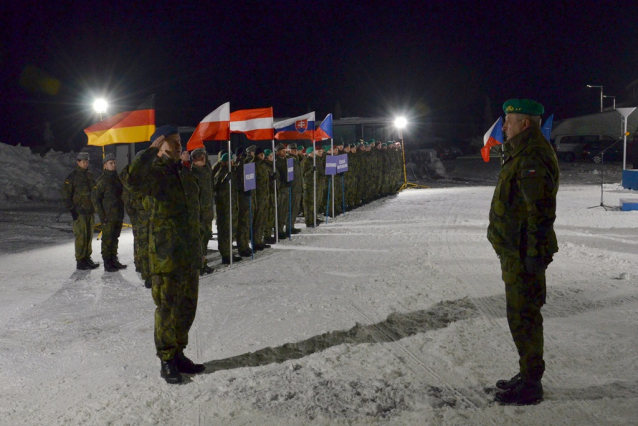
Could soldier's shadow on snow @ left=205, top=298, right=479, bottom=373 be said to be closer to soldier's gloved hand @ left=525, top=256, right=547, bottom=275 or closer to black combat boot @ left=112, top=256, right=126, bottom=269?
soldier's gloved hand @ left=525, top=256, right=547, bottom=275

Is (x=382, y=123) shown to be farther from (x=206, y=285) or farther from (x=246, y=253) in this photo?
(x=206, y=285)

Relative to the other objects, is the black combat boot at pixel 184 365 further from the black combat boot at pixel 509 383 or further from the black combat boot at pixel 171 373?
the black combat boot at pixel 509 383

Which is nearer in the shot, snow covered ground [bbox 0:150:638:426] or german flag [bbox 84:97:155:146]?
snow covered ground [bbox 0:150:638:426]

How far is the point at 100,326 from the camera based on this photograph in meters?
6.86

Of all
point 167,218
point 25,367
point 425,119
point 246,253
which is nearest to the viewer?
point 167,218

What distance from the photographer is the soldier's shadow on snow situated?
5559 millimetres

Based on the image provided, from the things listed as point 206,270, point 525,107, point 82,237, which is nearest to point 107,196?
point 82,237

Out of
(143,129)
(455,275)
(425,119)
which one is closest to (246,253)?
(143,129)

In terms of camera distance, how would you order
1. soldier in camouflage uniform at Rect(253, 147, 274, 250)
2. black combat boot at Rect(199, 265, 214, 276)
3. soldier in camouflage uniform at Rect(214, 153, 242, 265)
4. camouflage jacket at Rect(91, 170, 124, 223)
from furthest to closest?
soldier in camouflage uniform at Rect(253, 147, 274, 250) < soldier in camouflage uniform at Rect(214, 153, 242, 265) < camouflage jacket at Rect(91, 170, 124, 223) < black combat boot at Rect(199, 265, 214, 276)

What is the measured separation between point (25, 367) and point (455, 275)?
5.81 metres

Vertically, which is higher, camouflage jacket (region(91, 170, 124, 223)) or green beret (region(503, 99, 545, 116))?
green beret (region(503, 99, 545, 116))

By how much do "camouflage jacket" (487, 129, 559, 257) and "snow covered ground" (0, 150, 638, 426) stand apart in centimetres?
121

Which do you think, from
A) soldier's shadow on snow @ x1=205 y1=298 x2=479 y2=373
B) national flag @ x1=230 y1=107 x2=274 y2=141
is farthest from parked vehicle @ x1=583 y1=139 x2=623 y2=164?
soldier's shadow on snow @ x1=205 y1=298 x2=479 y2=373

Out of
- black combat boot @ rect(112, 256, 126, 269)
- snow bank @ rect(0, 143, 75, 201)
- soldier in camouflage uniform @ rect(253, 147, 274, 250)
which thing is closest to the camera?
black combat boot @ rect(112, 256, 126, 269)
